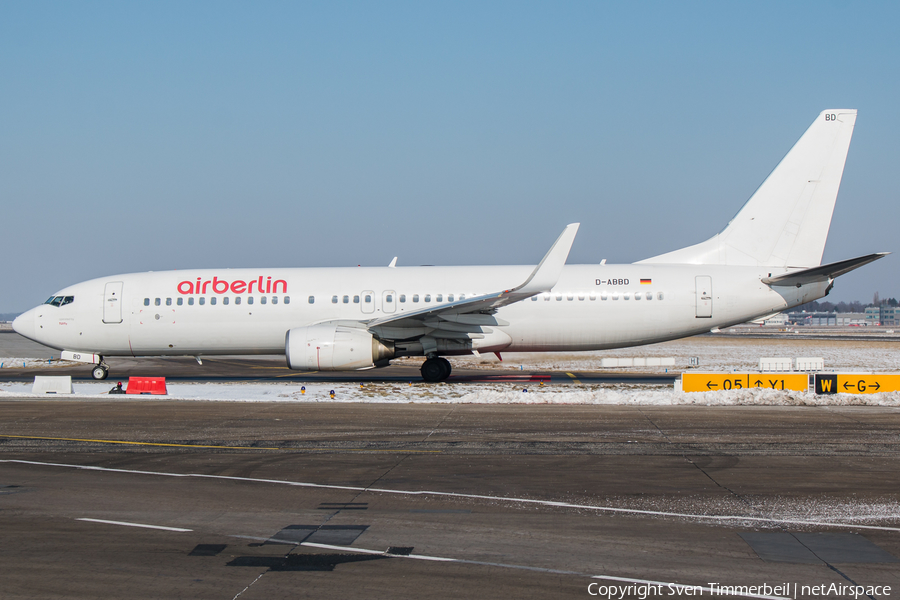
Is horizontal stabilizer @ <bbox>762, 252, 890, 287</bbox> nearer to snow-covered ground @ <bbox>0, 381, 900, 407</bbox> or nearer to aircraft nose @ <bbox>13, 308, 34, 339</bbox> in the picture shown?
snow-covered ground @ <bbox>0, 381, 900, 407</bbox>

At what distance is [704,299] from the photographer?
22.7m

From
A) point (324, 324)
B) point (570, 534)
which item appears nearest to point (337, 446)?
point (570, 534)

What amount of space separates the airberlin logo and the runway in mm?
9345

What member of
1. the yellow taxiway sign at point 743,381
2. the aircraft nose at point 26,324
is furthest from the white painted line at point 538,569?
the aircraft nose at point 26,324

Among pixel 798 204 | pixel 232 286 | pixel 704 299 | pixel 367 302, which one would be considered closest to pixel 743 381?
pixel 704 299

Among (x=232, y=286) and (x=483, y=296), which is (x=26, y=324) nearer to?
(x=232, y=286)

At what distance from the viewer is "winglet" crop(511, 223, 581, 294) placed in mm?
20438

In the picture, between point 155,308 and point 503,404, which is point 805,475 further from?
point 155,308

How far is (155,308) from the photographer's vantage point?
24.1 metres

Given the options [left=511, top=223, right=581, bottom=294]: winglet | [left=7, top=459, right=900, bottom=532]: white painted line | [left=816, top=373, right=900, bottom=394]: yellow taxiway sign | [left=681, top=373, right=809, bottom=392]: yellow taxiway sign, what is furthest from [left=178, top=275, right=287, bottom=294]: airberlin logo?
[left=816, top=373, right=900, bottom=394]: yellow taxiway sign

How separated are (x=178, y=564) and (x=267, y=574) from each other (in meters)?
0.84

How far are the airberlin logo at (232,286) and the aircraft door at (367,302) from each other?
261 centimetres

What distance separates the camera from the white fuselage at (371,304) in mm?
22828

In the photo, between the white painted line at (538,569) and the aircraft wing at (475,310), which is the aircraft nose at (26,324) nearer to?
the aircraft wing at (475,310)
